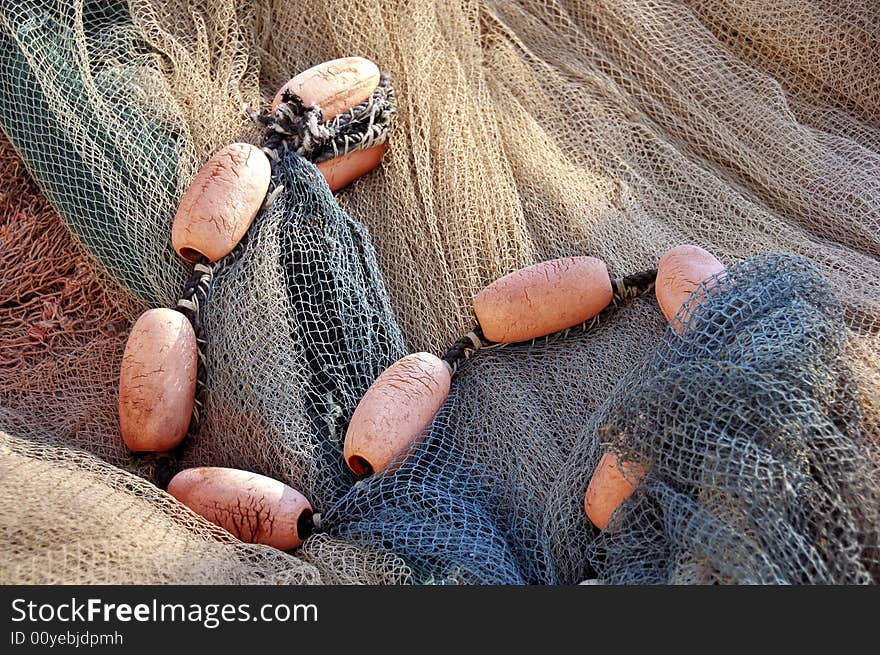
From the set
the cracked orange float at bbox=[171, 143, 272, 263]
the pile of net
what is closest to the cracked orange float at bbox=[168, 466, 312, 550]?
the pile of net

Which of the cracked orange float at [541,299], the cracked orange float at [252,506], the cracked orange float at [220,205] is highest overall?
the cracked orange float at [220,205]

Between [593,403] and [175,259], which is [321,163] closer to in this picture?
[175,259]

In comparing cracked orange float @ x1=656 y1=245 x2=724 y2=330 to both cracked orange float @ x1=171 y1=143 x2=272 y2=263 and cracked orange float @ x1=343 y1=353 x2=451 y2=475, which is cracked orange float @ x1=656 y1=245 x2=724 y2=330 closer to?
cracked orange float @ x1=343 y1=353 x2=451 y2=475

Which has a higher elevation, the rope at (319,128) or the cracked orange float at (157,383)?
the rope at (319,128)

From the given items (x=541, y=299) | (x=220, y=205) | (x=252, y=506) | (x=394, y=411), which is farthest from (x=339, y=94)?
(x=252, y=506)

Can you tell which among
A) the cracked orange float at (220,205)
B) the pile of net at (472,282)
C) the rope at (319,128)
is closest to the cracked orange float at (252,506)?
the pile of net at (472,282)

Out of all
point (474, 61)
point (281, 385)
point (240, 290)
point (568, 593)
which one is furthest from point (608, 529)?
point (474, 61)

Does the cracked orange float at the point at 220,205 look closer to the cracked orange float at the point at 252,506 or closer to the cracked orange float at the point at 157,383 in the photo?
the cracked orange float at the point at 157,383

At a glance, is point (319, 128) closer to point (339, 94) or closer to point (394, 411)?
point (339, 94)
